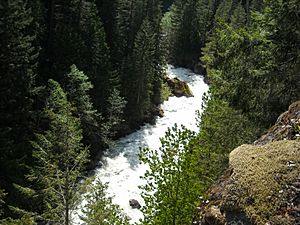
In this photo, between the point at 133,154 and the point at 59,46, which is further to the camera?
the point at 133,154

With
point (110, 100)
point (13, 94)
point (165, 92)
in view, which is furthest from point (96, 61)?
point (165, 92)

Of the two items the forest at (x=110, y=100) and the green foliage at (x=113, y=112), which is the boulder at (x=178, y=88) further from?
the green foliage at (x=113, y=112)

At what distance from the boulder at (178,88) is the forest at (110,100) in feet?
5.34

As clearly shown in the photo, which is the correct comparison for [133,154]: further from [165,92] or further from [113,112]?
[165,92]

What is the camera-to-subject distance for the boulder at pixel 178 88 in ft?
170

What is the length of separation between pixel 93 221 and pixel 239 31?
422 inches

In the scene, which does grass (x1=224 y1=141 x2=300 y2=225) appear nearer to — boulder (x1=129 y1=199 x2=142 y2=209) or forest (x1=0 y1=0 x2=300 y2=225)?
forest (x1=0 y1=0 x2=300 y2=225)

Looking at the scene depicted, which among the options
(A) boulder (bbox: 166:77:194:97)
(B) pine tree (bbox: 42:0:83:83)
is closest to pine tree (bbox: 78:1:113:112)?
(B) pine tree (bbox: 42:0:83:83)

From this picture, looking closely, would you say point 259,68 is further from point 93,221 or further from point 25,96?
point 25,96

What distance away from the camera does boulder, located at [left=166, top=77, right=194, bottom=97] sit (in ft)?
170

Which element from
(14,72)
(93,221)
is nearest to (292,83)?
(93,221)

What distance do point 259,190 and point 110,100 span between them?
1178 inches

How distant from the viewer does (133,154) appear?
114 feet

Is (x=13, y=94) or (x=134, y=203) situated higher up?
(x=13, y=94)
